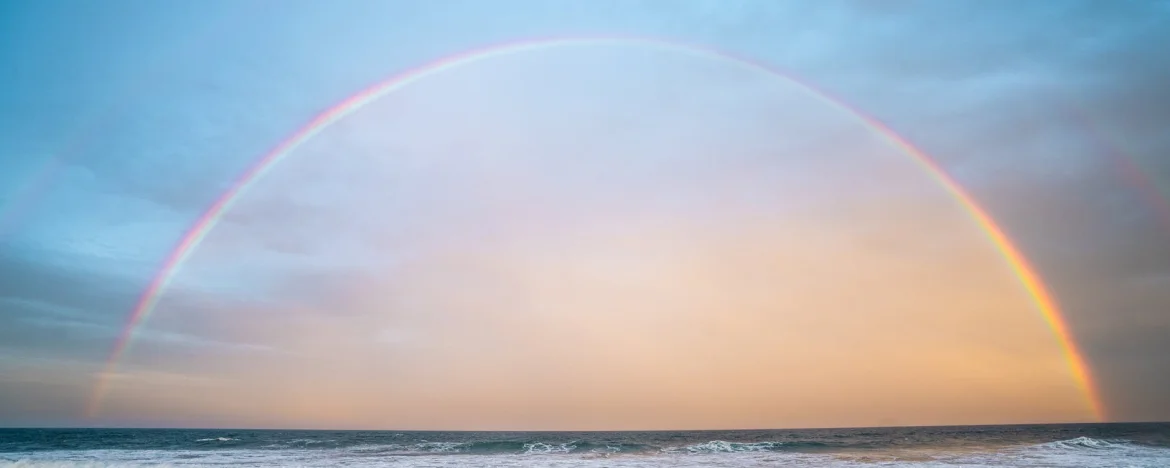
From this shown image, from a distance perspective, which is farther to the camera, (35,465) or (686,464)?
(686,464)

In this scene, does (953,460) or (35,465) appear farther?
(953,460)

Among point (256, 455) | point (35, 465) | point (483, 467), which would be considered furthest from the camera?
point (256, 455)

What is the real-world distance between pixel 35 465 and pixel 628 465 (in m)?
25.1

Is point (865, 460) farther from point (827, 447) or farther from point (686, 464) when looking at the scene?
point (827, 447)

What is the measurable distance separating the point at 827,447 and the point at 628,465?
22.7m

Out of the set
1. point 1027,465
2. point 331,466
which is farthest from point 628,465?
point 1027,465

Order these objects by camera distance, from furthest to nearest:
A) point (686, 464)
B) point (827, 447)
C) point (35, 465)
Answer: point (827, 447) < point (686, 464) < point (35, 465)

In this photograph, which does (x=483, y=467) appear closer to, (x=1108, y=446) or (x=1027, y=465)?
(x=1027, y=465)

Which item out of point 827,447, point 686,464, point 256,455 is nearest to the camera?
point 686,464

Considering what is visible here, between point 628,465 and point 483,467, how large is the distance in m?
7.31

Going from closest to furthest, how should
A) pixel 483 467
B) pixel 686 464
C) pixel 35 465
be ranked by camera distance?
pixel 35 465 → pixel 483 467 → pixel 686 464

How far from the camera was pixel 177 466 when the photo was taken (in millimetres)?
34656

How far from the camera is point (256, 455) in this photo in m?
43.8

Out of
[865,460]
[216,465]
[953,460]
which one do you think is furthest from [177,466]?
[953,460]
